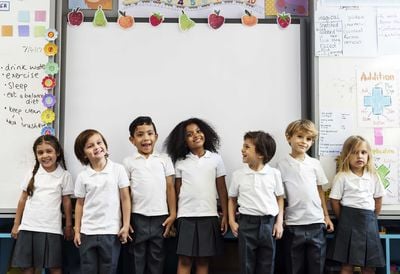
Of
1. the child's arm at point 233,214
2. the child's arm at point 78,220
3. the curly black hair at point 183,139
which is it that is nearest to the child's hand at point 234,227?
the child's arm at point 233,214

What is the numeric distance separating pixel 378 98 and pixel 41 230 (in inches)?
79.3

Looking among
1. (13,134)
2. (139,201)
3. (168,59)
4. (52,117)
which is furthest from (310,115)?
(13,134)

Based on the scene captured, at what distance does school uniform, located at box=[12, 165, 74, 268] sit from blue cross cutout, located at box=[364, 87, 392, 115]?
1.82 m

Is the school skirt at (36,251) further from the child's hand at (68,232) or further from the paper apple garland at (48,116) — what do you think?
the paper apple garland at (48,116)

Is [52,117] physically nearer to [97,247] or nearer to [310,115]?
[97,247]

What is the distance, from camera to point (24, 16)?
2482 mm

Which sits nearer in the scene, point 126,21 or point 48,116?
point 48,116

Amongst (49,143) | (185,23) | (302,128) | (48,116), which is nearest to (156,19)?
(185,23)

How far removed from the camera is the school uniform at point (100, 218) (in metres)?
2.19

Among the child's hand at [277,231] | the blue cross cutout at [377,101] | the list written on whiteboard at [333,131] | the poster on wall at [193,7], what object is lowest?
the child's hand at [277,231]

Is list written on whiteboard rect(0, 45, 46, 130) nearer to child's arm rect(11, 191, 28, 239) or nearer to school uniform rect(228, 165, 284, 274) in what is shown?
child's arm rect(11, 191, 28, 239)

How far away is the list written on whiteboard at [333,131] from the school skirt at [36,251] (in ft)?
5.16

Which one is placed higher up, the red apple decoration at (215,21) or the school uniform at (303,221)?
the red apple decoration at (215,21)

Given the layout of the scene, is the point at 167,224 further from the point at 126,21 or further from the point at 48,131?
the point at 126,21
